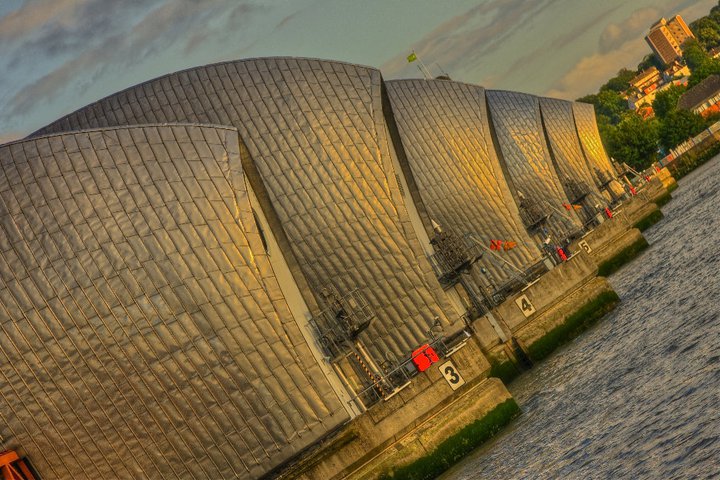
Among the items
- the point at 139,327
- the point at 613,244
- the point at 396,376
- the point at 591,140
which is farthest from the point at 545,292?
the point at 591,140

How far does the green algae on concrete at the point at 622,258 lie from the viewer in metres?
60.3

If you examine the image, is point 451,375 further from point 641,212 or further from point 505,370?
point 641,212

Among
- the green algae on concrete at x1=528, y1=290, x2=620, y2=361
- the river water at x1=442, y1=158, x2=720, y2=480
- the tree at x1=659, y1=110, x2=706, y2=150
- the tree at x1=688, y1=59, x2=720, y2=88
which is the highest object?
the tree at x1=688, y1=59, x2=720, y2=88

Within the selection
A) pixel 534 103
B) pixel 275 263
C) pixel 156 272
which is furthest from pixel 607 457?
pixel 534 103

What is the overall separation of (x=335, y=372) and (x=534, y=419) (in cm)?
923

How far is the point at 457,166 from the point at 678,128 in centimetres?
8202

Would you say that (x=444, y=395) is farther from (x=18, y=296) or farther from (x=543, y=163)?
(x=543, y=163)

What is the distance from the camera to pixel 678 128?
450ft

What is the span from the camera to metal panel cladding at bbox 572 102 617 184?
9744 cm

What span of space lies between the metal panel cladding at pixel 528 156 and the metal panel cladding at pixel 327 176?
27895mm

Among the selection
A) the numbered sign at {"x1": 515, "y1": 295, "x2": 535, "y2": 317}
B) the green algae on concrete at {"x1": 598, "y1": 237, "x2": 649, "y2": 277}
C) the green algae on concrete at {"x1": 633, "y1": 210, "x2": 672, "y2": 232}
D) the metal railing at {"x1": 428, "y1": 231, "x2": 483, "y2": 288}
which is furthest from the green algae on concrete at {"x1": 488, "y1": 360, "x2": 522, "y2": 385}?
the green algae on concrete at {"x1": 633, "y1": 210, "x2": 672, "y2": 232}

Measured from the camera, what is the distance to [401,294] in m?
46.8

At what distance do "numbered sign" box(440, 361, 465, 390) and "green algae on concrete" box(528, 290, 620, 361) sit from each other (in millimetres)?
10843

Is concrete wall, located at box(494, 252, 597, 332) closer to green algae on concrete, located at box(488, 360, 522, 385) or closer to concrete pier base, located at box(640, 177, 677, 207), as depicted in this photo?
green algae on concrete, located at box(488, 360, 522, 385)
